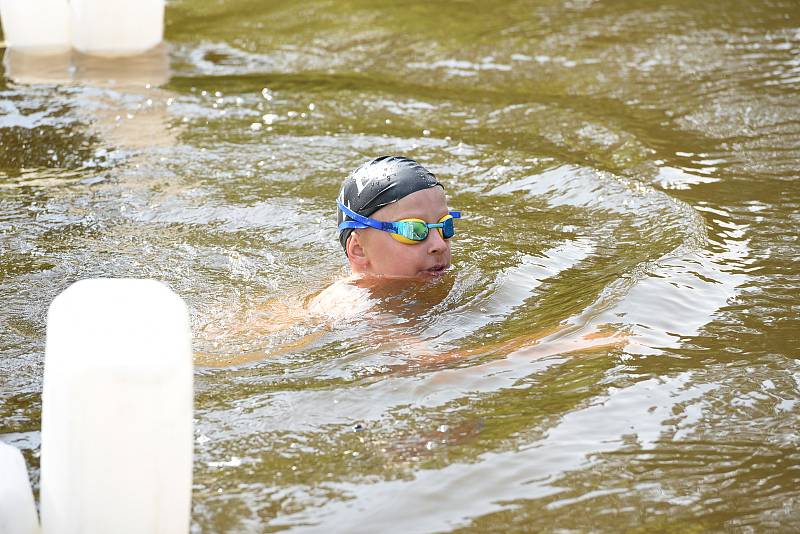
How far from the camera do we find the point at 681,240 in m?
5.98

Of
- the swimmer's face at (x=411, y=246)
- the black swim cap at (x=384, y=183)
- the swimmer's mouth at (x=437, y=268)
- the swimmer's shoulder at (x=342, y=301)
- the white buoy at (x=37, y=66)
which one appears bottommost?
the swimmer's shoulder at (x=342, y=301)

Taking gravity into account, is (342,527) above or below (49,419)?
below

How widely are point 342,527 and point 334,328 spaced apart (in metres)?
1.82

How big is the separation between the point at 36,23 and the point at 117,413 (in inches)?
321

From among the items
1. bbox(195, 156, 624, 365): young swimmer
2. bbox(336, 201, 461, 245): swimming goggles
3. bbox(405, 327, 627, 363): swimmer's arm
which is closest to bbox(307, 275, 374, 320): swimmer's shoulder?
bbox(195, 156, 624, 365): young swimmer

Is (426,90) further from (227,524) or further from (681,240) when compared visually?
(227,524)

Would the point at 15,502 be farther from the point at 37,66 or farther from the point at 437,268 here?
the point at 37,66

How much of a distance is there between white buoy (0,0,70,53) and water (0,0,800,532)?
511mm

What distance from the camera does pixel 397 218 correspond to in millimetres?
5363

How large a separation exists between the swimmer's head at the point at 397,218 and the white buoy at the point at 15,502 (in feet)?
8.21

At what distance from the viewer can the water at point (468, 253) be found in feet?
11.8

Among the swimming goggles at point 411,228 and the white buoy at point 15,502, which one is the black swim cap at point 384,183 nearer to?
the swimming goggles at point 411,228

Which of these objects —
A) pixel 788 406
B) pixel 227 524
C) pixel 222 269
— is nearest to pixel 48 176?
pixel 222 269

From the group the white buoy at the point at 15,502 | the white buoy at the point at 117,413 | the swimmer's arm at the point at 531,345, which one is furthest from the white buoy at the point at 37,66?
the white buoy at the point at 117,413
